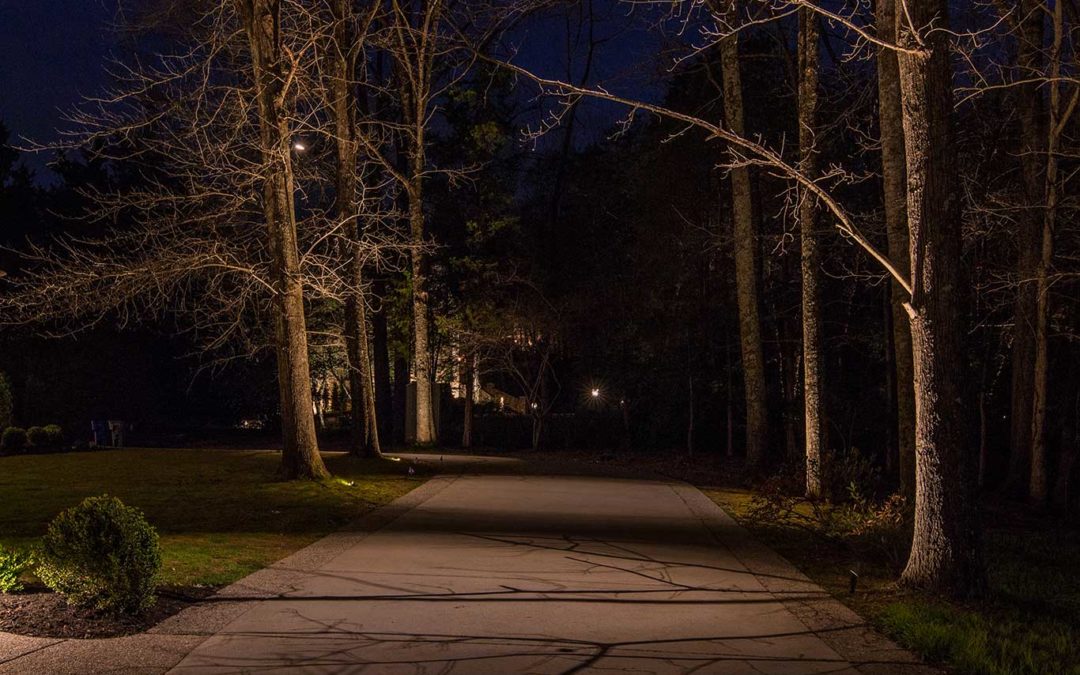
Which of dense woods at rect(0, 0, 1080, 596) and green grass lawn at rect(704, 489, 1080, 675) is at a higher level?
dense woods at rect(0, 0, 1080, 596)

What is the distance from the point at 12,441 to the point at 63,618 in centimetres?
2183

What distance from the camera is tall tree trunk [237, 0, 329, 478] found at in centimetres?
1794

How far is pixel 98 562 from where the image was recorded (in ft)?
24.9

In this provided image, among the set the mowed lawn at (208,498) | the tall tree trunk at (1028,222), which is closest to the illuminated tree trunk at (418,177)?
the mowed lawn at (208,498)

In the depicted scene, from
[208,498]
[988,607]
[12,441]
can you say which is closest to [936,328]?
[988,607]

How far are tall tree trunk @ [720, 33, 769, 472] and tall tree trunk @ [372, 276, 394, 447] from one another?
17.9 m

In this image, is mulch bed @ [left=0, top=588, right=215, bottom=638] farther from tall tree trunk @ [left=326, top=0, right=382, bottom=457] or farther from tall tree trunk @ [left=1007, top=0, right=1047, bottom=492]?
tall tree trunk @ [left=1007, top=0, right=1047, bottom=492]

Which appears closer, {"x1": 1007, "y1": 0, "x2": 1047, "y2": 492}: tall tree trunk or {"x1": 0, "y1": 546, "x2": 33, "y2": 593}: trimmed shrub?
{"x1": 0, "y1": 546, "x2": 33, "y2": 593}: trimmed shrub

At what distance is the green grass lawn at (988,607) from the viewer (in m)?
6.90

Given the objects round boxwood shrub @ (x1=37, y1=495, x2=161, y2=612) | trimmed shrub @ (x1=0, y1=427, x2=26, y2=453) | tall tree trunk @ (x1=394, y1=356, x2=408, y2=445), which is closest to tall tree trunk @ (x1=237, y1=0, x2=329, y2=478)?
round boxwood shrub @ (x1=37, y1=495, x2=161, y2=612)

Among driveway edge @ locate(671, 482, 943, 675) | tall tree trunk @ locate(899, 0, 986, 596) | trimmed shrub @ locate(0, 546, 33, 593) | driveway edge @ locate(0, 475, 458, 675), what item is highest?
tall tree trunk @ locate(899, 0, 986, 596)

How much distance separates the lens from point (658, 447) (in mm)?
37438

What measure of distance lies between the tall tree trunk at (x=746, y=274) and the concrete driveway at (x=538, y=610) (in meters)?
9.64

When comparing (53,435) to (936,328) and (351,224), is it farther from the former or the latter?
(936,328)
